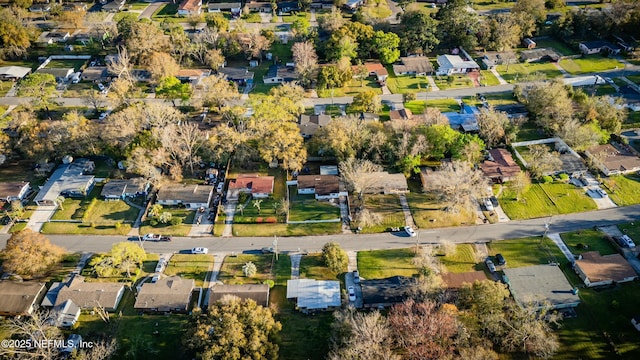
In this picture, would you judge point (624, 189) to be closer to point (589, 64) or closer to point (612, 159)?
point (612, 159)

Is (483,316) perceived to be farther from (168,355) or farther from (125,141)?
(125,141)

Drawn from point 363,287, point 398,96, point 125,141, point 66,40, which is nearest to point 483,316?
point 363,287

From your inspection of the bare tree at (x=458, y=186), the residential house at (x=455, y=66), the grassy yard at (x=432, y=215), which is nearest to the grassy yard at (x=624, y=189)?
the bare tree at (x=458, y=186)

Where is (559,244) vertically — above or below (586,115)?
below

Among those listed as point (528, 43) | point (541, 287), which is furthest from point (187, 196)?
point (528, 43)

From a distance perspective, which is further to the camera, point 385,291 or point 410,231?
point 410,231
